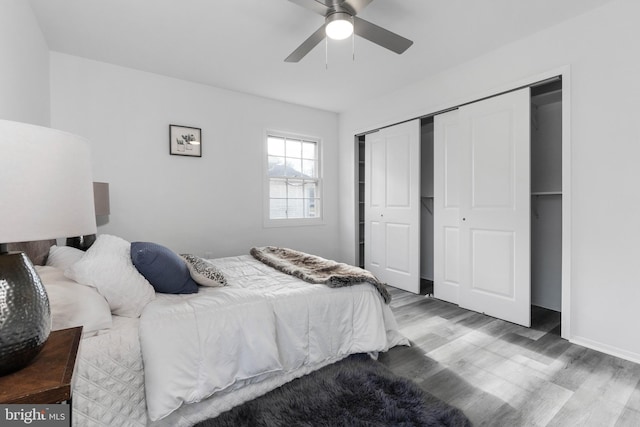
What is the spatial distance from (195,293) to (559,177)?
362 centimetres

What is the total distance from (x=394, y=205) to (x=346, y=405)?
283 centimetres

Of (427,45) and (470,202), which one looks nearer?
(427,45)

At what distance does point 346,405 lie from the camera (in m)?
1.66

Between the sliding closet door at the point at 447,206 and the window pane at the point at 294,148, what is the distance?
78.2 inches

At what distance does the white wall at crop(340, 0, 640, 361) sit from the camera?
2.21m

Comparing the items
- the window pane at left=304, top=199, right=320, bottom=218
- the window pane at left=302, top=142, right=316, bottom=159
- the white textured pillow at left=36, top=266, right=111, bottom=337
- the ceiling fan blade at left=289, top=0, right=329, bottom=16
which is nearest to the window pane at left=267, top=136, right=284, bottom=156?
the window pane at left=302, top=142, right=316, bottom=159

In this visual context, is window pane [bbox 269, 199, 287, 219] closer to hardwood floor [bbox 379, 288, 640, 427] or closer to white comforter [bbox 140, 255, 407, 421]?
white comforter [bbox 140, 255, 407, 421]

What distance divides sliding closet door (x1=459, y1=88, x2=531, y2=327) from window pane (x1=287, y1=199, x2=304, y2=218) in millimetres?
2288

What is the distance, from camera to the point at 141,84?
3381 millimetres

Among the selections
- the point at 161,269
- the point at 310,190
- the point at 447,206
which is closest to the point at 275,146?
the point at 310,190

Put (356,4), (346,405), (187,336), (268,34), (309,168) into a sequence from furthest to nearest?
(309,168) < (268,34) < (356,4) < (346,405) < (187,336)

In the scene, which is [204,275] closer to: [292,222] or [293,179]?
[292,222]

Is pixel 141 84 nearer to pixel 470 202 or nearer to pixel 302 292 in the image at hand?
pixel 302 292

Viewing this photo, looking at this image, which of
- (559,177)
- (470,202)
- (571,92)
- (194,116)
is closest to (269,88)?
(194,116)
